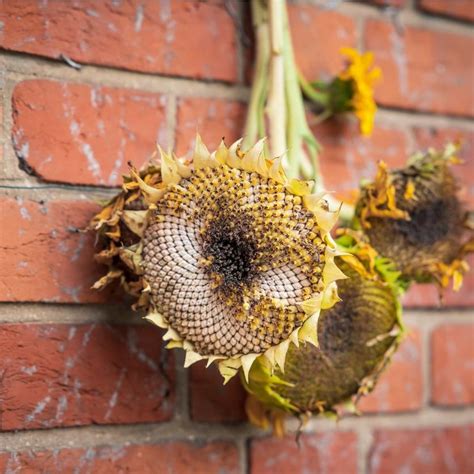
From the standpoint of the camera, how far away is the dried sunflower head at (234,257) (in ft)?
1.66

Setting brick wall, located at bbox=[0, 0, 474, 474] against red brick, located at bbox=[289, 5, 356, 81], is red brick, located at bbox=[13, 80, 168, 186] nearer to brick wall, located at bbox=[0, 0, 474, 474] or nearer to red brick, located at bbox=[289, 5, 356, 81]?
brick wall, located at bbox=[0, 0, 474, 474]

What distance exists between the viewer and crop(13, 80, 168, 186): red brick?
0.61 meters

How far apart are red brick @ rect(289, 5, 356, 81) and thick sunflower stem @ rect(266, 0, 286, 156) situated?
88mm

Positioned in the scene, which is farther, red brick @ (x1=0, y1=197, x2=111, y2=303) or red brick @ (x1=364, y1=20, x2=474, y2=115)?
red brick @ (x1=364, y1=20, x2=474, y2=115)

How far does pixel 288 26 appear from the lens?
2.41ft

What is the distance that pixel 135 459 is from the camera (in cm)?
64

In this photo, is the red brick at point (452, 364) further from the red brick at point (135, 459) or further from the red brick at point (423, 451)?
the red brick at point (135, 459)

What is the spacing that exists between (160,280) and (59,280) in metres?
0.12

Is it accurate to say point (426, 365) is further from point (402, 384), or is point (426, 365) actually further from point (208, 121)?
point (208, 121)

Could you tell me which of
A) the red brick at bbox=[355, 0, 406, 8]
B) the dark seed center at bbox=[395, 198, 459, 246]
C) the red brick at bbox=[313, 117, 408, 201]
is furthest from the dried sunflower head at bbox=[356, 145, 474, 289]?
the red brick at bbox=[355, 0, 406, 8]

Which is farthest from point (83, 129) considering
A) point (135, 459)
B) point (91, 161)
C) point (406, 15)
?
point (406, 15)

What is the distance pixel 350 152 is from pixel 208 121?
15 cm

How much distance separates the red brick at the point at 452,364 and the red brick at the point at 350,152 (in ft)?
0.58

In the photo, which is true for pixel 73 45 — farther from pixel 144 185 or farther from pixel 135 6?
pixel 144 185
